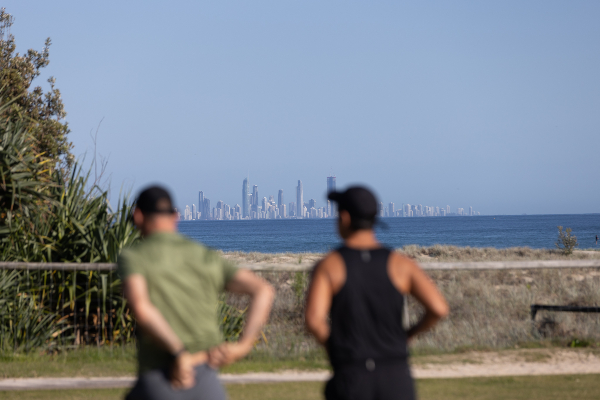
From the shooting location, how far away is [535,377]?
6.63 metres

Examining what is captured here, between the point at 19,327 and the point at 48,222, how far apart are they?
1.68 m

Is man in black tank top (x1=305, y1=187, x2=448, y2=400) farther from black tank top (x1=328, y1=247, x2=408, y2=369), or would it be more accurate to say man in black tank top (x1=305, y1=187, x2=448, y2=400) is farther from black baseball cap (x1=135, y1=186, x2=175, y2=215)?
black baseball cap (x1=135, y1=186, x2=175, y2=215)

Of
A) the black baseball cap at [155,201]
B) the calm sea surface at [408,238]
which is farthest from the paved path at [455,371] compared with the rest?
the calm sea surface at [408,238]

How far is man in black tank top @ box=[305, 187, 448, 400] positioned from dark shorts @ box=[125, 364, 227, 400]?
1.62 ft

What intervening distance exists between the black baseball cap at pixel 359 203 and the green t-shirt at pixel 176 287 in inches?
25.7

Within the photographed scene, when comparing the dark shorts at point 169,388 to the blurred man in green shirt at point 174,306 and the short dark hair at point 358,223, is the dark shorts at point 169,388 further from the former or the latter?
the short dark hair at point 358,223

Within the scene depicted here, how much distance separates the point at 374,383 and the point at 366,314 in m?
0.29

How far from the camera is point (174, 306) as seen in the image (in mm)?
2477

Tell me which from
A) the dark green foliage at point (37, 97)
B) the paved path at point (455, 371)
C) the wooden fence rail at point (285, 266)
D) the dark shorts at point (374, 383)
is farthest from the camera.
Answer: the dark green foliage at point (37, 97)

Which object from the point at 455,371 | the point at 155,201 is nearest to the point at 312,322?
the point at 155,201

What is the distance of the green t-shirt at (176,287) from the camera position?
2.47 m

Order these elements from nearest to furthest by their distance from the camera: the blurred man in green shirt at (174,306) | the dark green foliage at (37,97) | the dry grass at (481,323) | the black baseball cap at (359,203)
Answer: the blurred man in green shirt at (174,306), the black baseball cap at (359,203), the dry grass at (481,323), the dark green foliage at (37,97)

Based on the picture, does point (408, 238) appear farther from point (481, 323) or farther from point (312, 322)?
point (312, 322)

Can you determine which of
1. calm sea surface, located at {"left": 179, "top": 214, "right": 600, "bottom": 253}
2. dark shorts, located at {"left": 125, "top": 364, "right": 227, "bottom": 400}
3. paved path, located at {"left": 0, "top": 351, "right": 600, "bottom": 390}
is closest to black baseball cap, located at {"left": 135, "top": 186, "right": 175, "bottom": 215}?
dark shorts, located at {"left": 125, "top": 364, "right": 227, "bottom": 400}
